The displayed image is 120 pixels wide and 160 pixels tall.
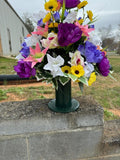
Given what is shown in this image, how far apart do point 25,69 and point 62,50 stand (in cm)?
29

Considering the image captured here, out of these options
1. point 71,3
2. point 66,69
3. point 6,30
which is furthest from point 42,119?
point 6,30

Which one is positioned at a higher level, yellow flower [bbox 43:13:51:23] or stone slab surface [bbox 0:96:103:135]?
yellow flower [bbox 43:13:51:23]

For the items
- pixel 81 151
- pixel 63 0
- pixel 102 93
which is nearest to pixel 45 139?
pixel 81 151

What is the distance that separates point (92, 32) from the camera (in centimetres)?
107

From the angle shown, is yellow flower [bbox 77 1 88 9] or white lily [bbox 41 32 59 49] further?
yellow flower [bbox 77 1 88 9]

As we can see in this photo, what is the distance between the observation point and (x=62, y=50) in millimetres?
1029

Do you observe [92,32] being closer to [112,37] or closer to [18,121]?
[18,121]

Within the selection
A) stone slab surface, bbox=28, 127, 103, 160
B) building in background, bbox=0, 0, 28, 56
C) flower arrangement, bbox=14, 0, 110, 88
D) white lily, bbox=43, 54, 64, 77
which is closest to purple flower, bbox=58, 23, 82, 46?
flower arrangement, bbox=14, 0, 110, 88

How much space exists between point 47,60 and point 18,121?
501mm

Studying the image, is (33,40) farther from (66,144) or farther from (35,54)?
(66,144)

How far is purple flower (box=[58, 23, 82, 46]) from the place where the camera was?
92cm

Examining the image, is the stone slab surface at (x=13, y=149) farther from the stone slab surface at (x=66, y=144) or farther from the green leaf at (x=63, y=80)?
the green leaf at (x=63, y=80)

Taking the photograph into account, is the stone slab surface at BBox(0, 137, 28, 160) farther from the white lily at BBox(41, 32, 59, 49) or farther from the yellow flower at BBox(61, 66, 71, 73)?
the white lily at BBox(41, 32, 59, 49)

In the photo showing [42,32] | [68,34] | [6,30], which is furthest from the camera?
[6,30]
